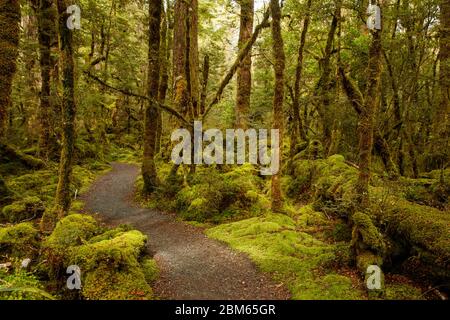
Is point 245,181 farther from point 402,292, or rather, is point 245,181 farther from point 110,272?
point 402,292

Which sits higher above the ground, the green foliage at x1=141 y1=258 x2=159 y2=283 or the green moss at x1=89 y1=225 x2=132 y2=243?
the green moss at x1=89 y1=225 x2=132 y2=243

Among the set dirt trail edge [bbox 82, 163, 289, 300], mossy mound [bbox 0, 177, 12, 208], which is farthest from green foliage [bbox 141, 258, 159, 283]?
mossy mound [bbox 0, 177, 12, 208]

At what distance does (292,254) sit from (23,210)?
9.06m

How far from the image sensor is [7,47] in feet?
37.1

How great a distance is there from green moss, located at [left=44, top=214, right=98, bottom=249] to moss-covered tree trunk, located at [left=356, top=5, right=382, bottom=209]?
6.37 m

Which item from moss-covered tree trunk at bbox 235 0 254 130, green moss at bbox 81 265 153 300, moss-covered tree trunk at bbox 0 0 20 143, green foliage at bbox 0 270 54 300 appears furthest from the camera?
moss-covered tree trunk at bbox 235 0 254 130

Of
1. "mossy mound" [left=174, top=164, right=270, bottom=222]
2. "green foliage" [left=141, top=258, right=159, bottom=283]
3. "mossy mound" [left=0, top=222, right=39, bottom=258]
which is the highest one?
"mossy mound" [left=174, top=164, right=270, bottom=222]

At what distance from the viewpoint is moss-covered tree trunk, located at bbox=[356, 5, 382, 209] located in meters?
7.02

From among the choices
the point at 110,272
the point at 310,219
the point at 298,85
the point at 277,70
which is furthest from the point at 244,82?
the point at 110,272

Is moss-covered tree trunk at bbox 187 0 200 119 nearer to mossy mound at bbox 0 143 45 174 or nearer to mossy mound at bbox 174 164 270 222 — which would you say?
mossy mound at bbox 174 164 270 222

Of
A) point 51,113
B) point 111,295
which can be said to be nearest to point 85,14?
point 51,113

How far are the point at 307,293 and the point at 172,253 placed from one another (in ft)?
12.3
